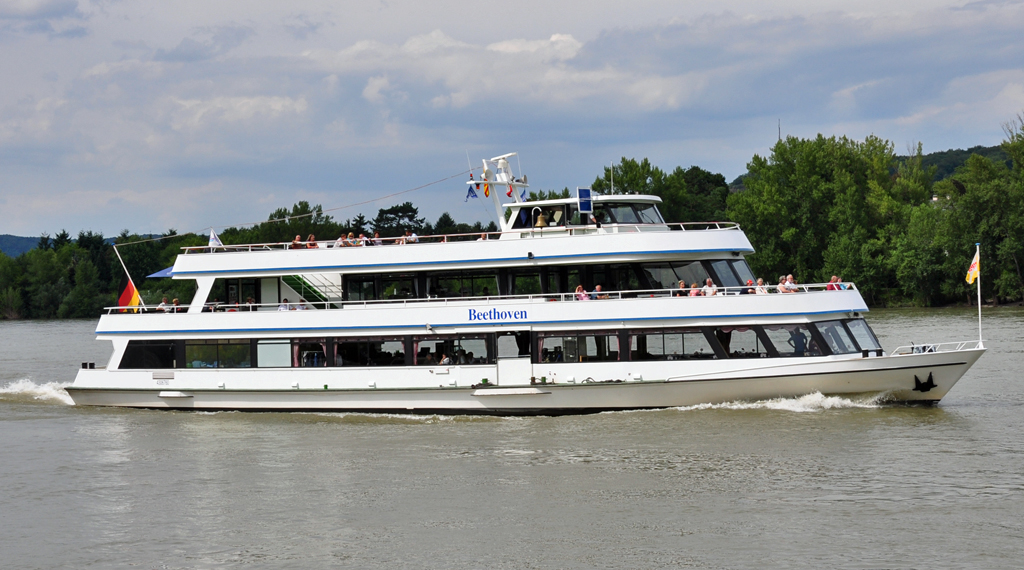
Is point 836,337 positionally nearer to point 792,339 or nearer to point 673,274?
Answer: point 792,339

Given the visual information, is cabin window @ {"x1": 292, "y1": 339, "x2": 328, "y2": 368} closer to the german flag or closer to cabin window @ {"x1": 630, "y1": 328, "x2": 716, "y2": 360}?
the german flag

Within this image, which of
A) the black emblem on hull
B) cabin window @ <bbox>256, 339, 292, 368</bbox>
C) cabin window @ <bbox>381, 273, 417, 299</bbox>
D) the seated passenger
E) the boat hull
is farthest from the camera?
cabin window @ <bbox>381, 273, 417, 299</bbox>

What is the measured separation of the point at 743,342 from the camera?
22.0 meters

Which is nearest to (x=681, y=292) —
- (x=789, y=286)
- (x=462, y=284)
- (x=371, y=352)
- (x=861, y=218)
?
(x=789, y=286)

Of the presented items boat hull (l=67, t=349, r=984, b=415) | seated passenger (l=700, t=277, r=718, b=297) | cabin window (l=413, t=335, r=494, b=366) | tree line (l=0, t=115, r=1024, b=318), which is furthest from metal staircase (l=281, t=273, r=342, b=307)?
tree line (l=0, t=115, r=1024, b=318)

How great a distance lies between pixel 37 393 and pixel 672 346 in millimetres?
19682

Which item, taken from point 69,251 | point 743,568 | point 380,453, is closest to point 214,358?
point 380,453

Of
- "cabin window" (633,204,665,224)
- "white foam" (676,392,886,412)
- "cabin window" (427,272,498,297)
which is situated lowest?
"white foam" (676,392,886,412)

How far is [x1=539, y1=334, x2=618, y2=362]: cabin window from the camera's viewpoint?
22.5 metres

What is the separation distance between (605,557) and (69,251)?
11202cm

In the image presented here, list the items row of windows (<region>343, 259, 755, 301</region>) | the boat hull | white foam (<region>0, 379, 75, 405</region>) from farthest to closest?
white foam (<region>0, 379, 75, 405</region>), row of windows (<region>343, 259, 755, 301</region>), the boat hull

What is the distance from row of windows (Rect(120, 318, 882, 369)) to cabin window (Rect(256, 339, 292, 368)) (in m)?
0.02

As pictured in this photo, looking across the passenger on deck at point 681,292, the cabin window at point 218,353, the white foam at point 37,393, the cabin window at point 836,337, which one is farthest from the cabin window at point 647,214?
the white foam at point 37,393

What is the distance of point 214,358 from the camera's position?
82.2ft
